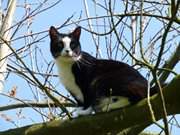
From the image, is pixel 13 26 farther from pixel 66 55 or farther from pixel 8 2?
pixel 66 55

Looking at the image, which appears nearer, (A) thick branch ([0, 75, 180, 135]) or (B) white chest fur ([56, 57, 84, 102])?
(A) thick branch ([0, 75, 180, 135])

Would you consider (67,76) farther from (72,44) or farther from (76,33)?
(76,33)

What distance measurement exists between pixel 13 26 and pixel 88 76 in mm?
1065

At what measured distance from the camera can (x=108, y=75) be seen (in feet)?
11.4

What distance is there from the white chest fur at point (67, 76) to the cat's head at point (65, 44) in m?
0.05

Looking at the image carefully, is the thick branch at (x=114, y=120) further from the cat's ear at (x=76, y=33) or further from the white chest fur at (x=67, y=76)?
the cat's ear at (x=76, y=33)

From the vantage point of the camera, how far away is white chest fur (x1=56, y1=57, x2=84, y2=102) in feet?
12.3

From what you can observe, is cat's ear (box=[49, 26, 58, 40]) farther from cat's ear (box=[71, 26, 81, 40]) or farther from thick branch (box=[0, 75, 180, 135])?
thick branch (box=[0, 75, 180, 135])

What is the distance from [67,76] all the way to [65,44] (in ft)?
0.80

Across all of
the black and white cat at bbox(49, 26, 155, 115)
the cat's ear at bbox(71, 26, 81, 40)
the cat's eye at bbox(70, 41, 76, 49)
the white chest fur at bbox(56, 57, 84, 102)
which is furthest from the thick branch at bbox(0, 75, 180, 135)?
the cat's ear at bbox(71, 26, 81, 40)

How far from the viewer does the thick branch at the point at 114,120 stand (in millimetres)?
2354

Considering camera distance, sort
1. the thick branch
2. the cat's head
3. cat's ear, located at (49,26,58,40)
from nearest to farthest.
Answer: the thick branch < the cat's head < cat's ear, located at (49,26,58,40)

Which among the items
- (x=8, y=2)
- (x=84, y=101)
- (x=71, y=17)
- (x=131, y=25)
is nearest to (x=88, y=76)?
(x=84, y=101)

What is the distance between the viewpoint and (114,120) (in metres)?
2.43
